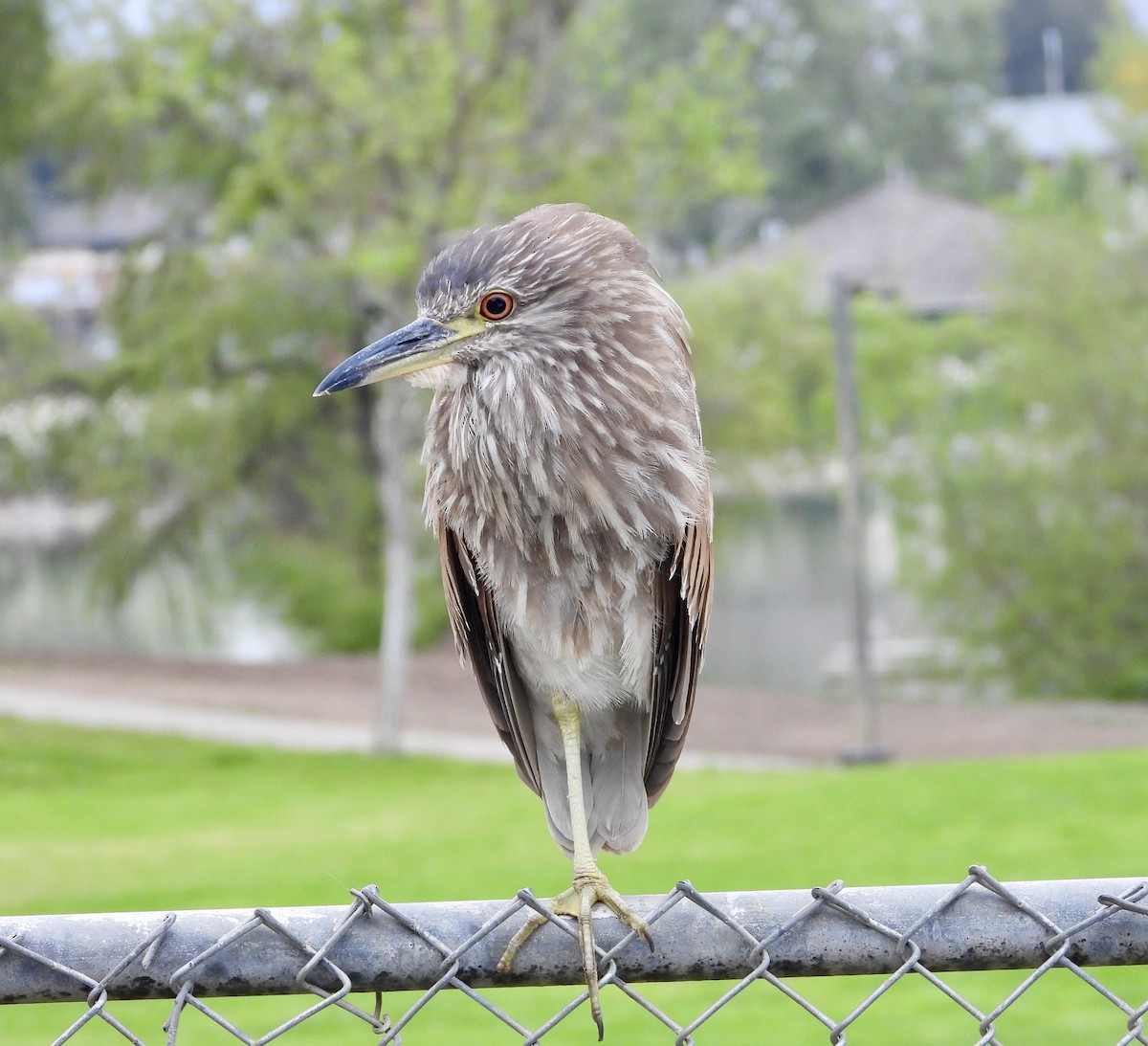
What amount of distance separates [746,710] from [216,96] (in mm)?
8865

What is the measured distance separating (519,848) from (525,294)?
7.43m

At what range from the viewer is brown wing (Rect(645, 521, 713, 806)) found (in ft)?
8.26

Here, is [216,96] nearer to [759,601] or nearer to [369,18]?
[369,18]

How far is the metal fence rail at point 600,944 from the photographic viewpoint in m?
1.59

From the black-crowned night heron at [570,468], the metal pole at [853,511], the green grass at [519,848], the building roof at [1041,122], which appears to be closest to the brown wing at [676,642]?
the black-crowned night heron at [570,468]

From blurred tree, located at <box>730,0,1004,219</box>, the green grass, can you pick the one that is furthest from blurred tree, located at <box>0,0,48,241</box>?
blurred tree, located at <box>730,0,1004,219</box>

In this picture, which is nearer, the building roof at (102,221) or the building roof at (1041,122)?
the building roof at (102,221)

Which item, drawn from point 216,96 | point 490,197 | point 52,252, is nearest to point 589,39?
point 490,197

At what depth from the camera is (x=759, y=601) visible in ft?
84.0

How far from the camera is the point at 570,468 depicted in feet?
7.85

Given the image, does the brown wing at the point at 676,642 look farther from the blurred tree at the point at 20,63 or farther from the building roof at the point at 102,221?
the building roof at the point at 102,221

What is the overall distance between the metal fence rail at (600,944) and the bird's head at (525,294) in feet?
3.01

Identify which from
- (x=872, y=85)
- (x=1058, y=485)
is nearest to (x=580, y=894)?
(x=1058, y=485)

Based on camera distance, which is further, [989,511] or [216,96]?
[989,511]
